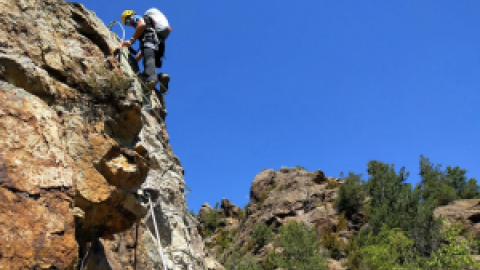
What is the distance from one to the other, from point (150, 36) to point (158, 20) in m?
0.52

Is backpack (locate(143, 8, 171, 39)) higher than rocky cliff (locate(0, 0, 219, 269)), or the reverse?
backpack (locate(143, 8, 171, 39))

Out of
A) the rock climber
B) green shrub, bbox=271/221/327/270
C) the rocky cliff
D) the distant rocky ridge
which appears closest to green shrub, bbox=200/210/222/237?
the distant rocky ridge

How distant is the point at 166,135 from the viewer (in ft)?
28.9

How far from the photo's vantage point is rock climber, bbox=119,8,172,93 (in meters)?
8.23

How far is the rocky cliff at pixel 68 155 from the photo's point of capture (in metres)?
3.31

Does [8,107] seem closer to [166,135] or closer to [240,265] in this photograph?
[166,135]

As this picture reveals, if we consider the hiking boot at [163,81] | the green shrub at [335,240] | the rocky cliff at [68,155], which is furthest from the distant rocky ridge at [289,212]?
the rocky cliff at [68,155]

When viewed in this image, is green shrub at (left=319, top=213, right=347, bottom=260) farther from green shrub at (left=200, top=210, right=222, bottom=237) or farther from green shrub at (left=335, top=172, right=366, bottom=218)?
green shrub at (left=200, top=210, right=222, bottom=237)

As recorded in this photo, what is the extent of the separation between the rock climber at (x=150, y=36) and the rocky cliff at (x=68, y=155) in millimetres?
1551

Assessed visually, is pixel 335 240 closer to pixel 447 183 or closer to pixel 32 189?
pixel 447 183

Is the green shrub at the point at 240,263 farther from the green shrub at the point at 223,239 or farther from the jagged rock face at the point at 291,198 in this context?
the jagged rock face at the point at 291,198

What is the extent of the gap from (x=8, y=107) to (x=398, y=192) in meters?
38.0

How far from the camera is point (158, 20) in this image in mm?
8914

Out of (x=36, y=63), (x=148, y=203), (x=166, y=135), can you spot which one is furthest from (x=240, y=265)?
(x=36, y=63)
